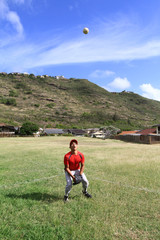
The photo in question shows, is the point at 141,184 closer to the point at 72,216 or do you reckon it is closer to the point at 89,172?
the point at 89,172

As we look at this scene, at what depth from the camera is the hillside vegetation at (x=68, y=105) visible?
87.7 meters

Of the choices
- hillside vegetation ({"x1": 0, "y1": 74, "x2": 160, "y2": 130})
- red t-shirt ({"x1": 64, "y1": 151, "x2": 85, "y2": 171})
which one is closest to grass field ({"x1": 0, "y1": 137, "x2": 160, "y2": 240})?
red t-shirt ({"x1": 64, "y1": 151, "x2": 85, "y2": 171})

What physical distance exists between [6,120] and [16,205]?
75951mm

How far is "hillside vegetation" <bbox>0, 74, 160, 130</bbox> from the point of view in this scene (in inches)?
3452

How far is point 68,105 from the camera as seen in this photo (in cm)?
10550

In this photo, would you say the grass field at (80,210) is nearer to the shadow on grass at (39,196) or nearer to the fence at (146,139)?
the shadow on grass at (39,196)

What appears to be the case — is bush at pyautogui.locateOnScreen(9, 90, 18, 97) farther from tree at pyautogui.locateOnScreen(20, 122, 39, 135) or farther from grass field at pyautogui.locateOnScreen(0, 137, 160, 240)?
grass field at pyautogui.locateOnScreen(0, 137, 160, 240)

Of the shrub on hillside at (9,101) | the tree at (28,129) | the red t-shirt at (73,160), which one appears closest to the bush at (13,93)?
the shrub on hillside at (9,101)

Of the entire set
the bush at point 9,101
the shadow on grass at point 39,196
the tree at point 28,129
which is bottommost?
the shadow on grass at point 39,196

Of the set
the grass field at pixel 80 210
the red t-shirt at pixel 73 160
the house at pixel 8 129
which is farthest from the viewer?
the house at pixel 8 129

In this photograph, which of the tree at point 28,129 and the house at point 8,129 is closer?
the tree at point 28,129

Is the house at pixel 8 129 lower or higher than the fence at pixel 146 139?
higher

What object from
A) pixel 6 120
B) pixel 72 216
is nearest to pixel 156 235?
pixel 72 216

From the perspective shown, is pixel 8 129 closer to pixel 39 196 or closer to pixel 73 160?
pixel 39 196
